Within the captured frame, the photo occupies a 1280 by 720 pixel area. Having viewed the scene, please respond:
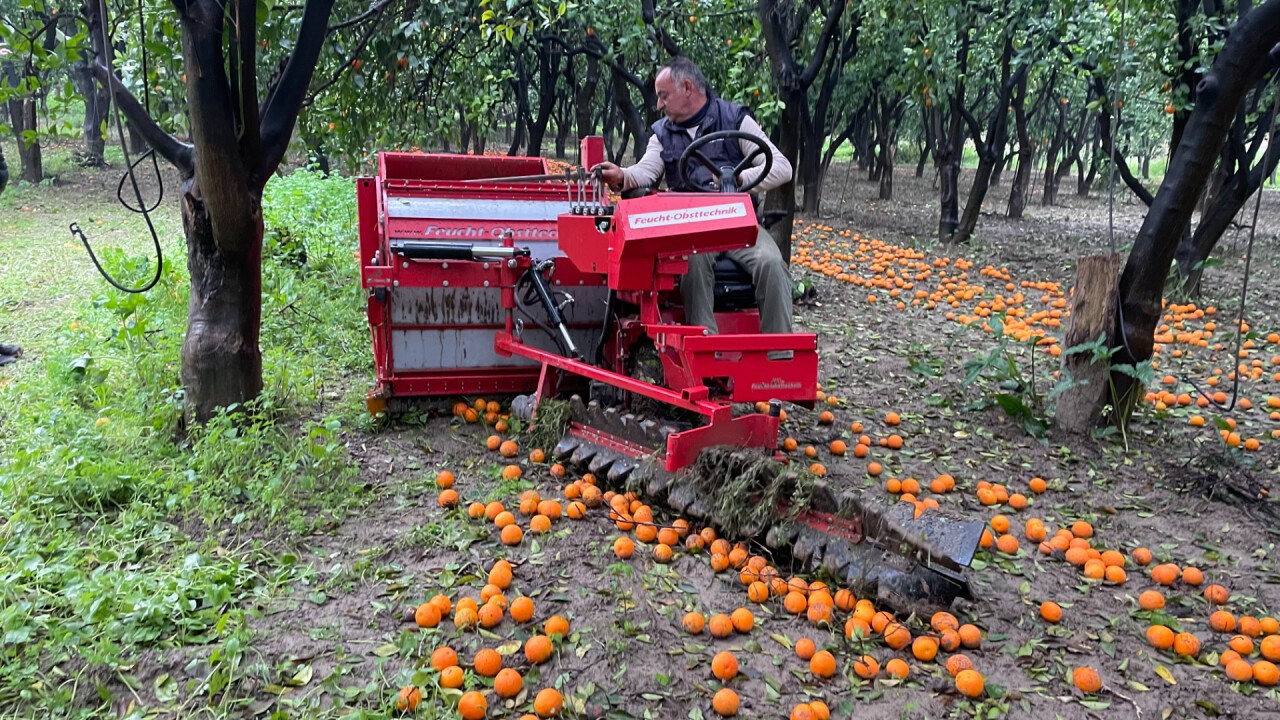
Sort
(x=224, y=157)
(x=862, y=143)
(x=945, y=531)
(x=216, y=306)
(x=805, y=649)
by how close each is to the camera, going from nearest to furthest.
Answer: (x=805, y=649) < (x=945, y=531) < (x=224, y=157) < (x=216, y=306) < (x=862, y=143)

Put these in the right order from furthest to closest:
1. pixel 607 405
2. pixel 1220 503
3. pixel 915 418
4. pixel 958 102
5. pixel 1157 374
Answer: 1. pixel 958 102
2. pixel 1157 374
3. pixel 915 418
4. pixel 607 405
5. pixel 1220 503

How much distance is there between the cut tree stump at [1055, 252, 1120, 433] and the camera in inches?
198

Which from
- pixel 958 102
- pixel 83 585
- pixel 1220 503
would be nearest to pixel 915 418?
pixel 1220 503

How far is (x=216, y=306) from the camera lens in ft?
14.7

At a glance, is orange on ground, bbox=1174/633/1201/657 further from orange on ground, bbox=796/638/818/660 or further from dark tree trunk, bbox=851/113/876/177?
dark tree trunk, bbox=851/113/876/177

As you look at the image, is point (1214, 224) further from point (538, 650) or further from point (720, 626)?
point (538, 650)

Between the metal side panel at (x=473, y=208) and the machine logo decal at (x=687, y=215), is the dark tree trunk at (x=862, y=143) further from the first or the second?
the machine logo decal at (x=687, y=215)

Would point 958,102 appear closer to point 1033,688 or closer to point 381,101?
point 381,101

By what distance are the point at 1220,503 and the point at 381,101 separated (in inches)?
302

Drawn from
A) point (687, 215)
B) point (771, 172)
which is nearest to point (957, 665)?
point (687, 215)

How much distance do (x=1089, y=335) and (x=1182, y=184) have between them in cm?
104

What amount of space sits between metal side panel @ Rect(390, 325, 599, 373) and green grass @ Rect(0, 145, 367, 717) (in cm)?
53

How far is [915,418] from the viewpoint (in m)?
5.50

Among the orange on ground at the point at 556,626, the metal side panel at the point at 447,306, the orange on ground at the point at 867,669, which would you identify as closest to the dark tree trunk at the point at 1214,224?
the metal side panel at the point at 447,306
